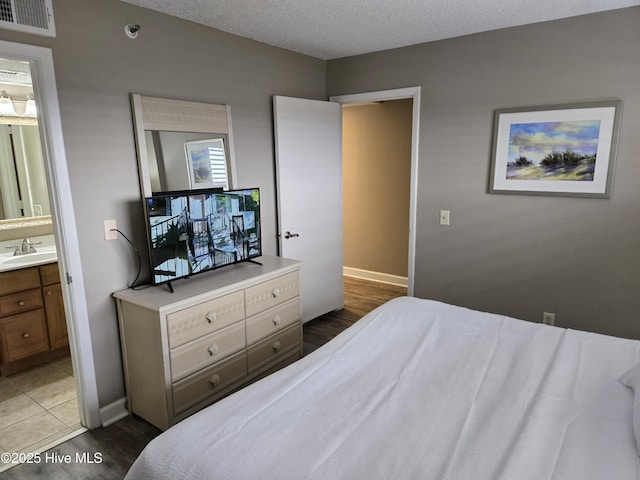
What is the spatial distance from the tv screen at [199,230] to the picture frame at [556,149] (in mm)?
1858

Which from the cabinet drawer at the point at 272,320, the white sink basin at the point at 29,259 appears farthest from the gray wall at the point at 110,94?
the white sink basin at the point at 29,259

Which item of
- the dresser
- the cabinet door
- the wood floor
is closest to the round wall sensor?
the dresser

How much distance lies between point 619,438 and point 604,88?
2324 millimetres

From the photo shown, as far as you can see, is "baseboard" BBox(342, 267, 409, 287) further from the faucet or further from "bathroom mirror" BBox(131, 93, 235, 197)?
the faucet

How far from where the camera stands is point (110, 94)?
2.32 meters

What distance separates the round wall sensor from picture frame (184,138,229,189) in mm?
671

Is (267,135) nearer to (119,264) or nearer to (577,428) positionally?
(119,264)

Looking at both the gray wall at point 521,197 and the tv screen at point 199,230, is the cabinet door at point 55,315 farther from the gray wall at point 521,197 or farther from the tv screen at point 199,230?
the gray wall at point 521,197

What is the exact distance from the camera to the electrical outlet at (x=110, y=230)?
2.36 meters

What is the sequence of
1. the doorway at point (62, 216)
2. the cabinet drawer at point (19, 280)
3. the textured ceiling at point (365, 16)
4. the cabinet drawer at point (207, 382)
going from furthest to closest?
the cabinet drawer at point (19, 280) < the textured ceiling at point (365, 16) < the cabinet drawer at point (207, 382) < the doorway at point (62, 216)

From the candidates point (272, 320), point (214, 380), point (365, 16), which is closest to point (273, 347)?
point (272, 320)

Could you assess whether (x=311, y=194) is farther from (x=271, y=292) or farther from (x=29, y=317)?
(x=29, y=317)

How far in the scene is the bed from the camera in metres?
1.15

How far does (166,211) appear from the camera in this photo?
7.62 ft
